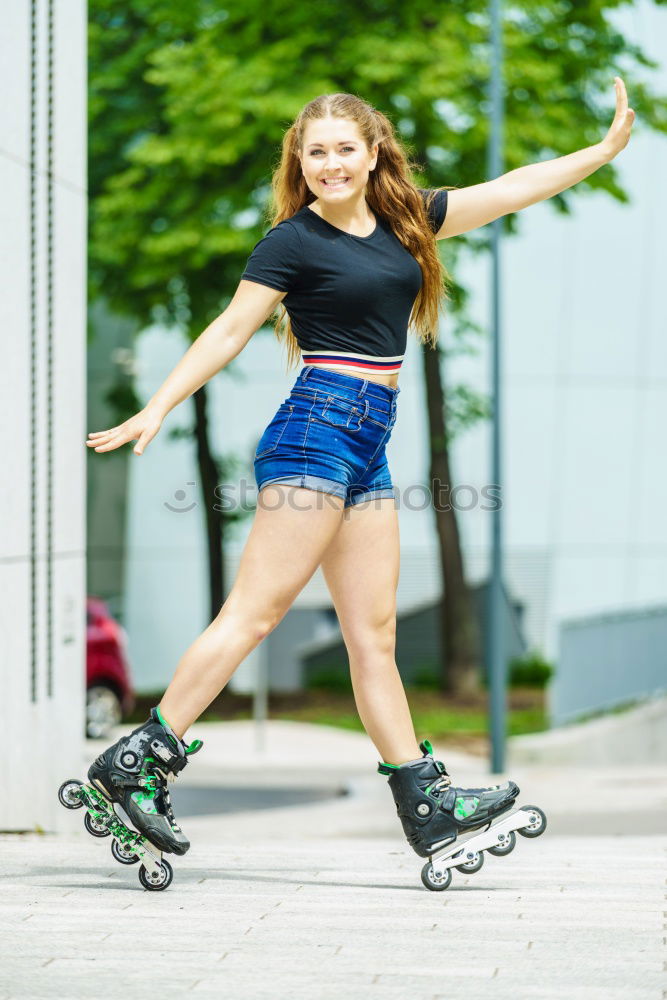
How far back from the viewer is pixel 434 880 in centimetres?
393

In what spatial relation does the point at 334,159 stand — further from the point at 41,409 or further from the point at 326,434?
the point at 41,409

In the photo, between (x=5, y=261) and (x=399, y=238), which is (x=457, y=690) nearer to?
(x=5, y=261)

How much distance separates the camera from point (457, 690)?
20.0m

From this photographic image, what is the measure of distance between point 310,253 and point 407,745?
1317mm

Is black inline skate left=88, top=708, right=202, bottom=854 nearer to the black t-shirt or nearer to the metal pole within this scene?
the black t-shirt

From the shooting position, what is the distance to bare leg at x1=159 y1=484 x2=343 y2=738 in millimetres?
3775

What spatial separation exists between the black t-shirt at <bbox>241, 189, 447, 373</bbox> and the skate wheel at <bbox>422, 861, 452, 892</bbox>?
1306mm

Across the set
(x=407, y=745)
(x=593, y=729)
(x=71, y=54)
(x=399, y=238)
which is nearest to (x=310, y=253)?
(x=399, y=238)

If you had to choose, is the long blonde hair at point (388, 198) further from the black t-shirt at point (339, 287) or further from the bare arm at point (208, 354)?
the bare arm at point (208, 354)

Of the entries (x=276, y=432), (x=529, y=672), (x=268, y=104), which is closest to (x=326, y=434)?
(x=276, y=432)

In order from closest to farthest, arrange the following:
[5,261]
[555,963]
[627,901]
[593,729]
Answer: [555,963] → [627,901] → [5,261] → [593,729]

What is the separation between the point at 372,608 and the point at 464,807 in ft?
1.87

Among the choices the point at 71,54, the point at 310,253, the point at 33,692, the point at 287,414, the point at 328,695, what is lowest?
the point at 328,695

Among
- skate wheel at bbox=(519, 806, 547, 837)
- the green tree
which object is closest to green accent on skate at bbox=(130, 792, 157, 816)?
skate wheel at bbox=(519, 806, 547, 837)
